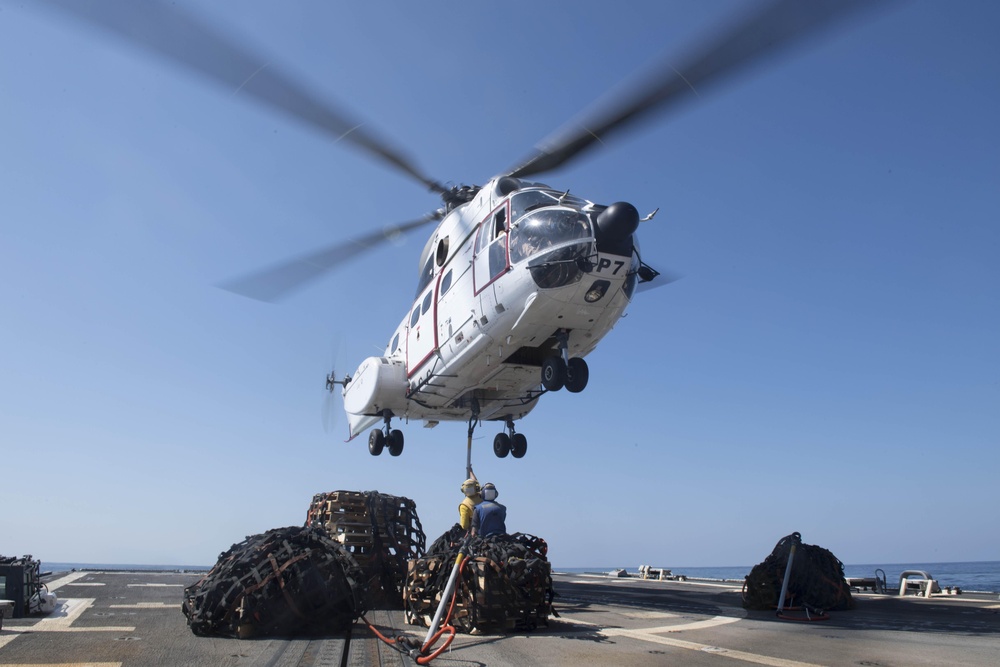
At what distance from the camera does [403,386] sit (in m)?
19.2

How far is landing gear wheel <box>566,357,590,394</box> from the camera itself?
14337mm

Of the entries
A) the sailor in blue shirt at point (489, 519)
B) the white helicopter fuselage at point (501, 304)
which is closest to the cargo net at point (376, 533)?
the sailor in blue shirt at point (489, 519)

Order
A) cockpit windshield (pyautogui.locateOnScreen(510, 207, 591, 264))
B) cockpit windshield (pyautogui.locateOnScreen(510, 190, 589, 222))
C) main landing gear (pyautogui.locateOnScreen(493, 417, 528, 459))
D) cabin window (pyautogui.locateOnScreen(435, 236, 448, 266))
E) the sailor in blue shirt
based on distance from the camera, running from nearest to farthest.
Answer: the sailor in blue shirt < cockpit windshield (pyautogui.locateOnScreen(510, 207, 591, 264)) < cockpit windshield (pyautogui.locateOnScreen(510, 190, 589, 222)) < cabin window (pyautogui.locateOnScreen(435, 236, 448, 266)) < main landing gear (pyautogui.locateOnScreen(493, 417, 528, 459))

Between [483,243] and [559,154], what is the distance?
2470 millimetres

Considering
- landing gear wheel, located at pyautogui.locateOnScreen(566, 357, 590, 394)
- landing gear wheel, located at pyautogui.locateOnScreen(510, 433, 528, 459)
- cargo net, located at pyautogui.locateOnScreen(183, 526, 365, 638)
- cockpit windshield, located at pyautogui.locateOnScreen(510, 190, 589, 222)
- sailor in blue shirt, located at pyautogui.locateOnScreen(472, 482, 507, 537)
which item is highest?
cockpit windshield, located at pyautogui.locateOnScreen(510, 190, 589, 222)

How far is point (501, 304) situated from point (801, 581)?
740cm

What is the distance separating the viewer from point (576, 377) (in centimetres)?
1436

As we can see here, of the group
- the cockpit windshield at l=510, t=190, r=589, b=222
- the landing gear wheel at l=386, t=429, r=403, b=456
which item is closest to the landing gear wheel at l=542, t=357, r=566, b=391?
the cockpit windshield at l=510, t=190, r=589, b=222

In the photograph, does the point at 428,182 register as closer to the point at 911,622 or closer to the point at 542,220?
the point at 542,220

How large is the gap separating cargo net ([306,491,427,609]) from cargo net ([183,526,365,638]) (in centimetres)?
344

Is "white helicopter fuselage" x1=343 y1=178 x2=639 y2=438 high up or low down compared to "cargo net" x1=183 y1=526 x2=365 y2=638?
up

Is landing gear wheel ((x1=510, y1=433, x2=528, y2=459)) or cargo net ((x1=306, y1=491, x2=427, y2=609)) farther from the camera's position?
landing gear wheel ((x1=510, y1=433, x2=528, y2=459))

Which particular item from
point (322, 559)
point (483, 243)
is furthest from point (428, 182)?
point (322, 559)

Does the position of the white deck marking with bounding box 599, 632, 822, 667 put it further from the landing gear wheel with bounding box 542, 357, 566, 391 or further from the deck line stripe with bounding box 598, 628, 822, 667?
the landing gear wheel with bounding box 542, 357, 566, 391
